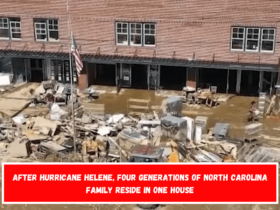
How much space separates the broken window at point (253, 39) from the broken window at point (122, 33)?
8.29 m

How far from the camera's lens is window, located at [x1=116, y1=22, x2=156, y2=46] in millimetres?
33969

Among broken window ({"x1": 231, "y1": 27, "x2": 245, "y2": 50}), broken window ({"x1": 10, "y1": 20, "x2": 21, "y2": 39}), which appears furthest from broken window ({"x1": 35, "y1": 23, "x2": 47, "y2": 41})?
broken window ({"x1": 231, "y1": 27, "x2": 245, "y2": 50})

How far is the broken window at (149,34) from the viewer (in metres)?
33.9

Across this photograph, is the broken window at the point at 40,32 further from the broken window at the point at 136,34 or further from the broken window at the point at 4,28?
the broken window at the point at 136,34

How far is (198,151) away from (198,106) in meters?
7.51

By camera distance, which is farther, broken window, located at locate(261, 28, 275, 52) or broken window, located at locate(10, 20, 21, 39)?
broken window, located at locate(10, 20, 21, 39)

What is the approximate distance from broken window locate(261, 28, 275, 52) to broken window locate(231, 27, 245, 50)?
4.47 ft

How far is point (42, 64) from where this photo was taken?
37.0 metres

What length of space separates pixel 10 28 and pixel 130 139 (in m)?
15.6

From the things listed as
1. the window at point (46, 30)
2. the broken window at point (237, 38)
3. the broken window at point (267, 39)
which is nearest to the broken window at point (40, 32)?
the window at point (46, 30)

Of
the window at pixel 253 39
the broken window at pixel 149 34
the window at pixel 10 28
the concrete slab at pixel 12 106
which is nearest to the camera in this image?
the concrete slab at pixel 12 106

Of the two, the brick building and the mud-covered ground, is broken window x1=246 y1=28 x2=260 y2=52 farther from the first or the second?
the mud-covered ground

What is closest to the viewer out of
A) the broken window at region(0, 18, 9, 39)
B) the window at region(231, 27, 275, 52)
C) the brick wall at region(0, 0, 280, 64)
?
the brick wall at region(0, 0, 280, 64)

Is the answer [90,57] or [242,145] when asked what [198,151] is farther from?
Result: [90,57]
